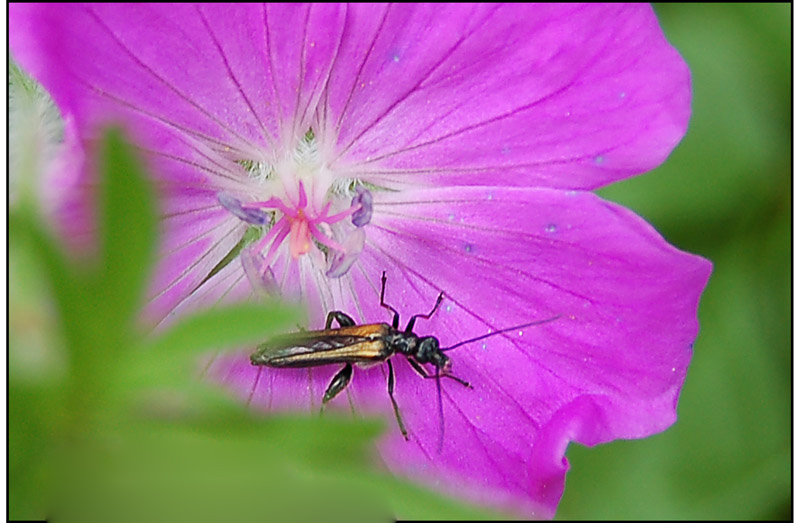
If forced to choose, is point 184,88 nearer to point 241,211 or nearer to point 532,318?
point 241,211

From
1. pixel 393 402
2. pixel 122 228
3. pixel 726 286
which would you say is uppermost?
pixel 726 286

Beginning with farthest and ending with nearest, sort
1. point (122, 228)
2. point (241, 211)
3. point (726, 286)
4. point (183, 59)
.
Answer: point (726, 286), point (241, 211), point (183, 59), point (122, 228)

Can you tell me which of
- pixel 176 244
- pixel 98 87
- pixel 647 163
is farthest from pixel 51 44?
pixel 647 163

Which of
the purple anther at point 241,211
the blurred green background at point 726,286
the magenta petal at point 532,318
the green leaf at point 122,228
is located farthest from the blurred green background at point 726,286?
the green leaf at point 122,228

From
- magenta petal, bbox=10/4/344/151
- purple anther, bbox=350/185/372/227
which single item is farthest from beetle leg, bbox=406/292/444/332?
magenta petal, bbox=10/4/344/151

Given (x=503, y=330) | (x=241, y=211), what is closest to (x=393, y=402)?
(x=503, y=330)
